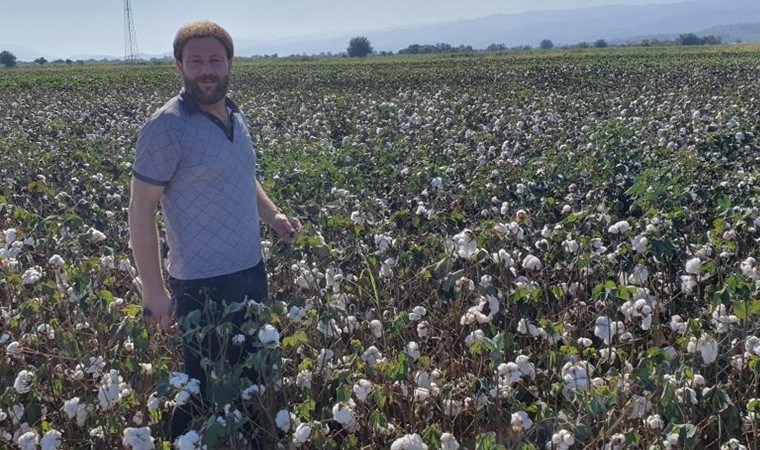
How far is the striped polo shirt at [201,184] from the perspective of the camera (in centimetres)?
309

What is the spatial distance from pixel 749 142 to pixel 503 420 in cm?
730

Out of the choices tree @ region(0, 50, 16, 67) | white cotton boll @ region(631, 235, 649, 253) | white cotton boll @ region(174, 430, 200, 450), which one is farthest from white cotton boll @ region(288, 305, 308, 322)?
tree @ region(0, 50, 16, 67)

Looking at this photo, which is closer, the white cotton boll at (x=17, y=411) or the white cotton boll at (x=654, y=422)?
the white cotton boll at (x=654, y=422)

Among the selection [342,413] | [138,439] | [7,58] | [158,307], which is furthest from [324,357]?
[7,58]

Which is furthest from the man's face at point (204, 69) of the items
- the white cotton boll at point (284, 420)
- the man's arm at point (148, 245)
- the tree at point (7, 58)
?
the tree at point (7, 58)

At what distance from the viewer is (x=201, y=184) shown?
324 cm

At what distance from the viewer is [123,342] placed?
3.65 m

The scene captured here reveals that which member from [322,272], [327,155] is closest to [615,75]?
[327,155]

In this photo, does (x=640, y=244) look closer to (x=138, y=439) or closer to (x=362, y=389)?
(x=362, y=389)

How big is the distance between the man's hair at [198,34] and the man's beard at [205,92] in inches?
4.9

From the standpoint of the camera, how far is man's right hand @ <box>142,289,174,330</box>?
10.4 ft

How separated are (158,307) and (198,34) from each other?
1.09 metres

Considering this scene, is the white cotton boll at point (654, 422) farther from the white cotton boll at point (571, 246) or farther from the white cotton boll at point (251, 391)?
the white cotton boll at point (571, 246)

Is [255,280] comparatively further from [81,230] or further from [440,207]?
[440,207]
